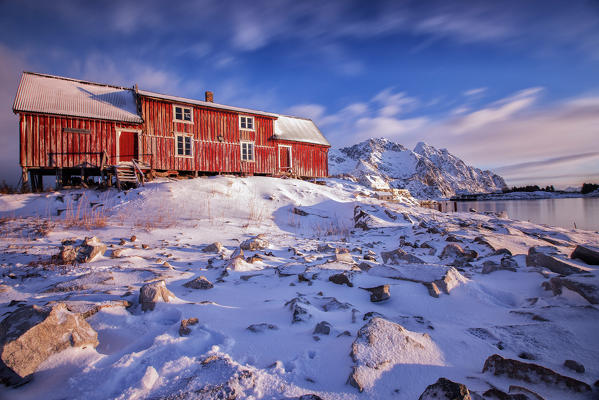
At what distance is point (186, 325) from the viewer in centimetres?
203

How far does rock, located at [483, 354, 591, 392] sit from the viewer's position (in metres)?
1.33

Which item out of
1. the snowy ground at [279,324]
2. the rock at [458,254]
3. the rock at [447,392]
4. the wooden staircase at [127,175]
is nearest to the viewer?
the rock at [447,392]

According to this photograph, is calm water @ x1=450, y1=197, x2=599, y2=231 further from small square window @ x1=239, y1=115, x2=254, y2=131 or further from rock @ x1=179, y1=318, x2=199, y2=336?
rock @ x1=179, y1=318, x2=199, y2=336

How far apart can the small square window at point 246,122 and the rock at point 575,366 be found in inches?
824

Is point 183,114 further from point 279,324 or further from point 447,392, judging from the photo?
point 447,392

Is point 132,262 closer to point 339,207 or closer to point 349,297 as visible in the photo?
point 349,297

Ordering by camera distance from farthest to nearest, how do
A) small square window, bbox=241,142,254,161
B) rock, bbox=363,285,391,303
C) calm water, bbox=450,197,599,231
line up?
small square window, bbox=241,142,254,161, calm water, bbox=450,197,599,231, rock, bbox=363,285,391,303

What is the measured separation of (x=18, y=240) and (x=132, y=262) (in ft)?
12.6

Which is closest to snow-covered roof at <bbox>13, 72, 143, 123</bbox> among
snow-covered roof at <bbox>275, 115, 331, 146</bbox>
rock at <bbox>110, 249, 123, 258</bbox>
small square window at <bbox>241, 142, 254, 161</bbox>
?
small square window at <bbox>241, 142, 254, 161</bbox>

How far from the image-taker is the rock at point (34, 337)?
1.49 meters

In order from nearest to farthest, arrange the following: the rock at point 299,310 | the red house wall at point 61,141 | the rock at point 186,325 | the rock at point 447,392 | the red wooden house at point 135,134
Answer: the rock at point 447,392 < the rock at point 186,325 < the rock at point 299,310 < the red house wall at point 61,141 < the red wooden house at point 135,134

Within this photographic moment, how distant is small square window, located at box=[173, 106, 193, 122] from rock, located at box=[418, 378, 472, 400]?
66.4 ft

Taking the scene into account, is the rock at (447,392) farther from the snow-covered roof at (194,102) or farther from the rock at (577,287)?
the snow-covered roof at (194,102)

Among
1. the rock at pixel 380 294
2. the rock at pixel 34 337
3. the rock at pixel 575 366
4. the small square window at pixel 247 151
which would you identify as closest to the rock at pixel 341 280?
the rock at pixel 380 294
